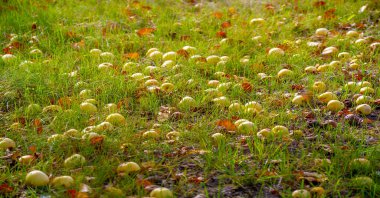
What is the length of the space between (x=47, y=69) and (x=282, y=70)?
1914 millimetres

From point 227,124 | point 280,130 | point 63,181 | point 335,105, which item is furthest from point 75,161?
point 335,105

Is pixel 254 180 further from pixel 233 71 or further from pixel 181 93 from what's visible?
pixel 233 71

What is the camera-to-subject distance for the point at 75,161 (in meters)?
3.19

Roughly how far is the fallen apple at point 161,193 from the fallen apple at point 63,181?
435 millimetres

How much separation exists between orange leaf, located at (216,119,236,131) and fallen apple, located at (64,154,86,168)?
951 millimetres

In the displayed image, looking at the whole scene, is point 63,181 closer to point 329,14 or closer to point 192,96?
point 192,96

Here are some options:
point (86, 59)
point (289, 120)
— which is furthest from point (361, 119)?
point (86, 59)

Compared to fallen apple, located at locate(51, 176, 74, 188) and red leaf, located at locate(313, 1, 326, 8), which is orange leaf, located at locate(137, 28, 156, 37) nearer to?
red leaf, located at locate(313, 1, 326, 8)

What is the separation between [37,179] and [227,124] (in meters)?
1.27

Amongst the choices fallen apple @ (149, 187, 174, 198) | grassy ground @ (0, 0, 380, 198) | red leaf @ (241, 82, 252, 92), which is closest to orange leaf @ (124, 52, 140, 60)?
grassy ground @ (0, 0, 380, 198)

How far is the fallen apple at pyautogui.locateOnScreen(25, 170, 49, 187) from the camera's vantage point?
3.00 metres

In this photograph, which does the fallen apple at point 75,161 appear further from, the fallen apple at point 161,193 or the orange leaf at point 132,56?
the orange leaf at point 132,56

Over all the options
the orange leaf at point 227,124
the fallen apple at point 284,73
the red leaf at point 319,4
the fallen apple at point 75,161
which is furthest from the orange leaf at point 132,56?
the red leaf at point 319,4

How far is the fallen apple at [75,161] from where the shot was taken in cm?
318
